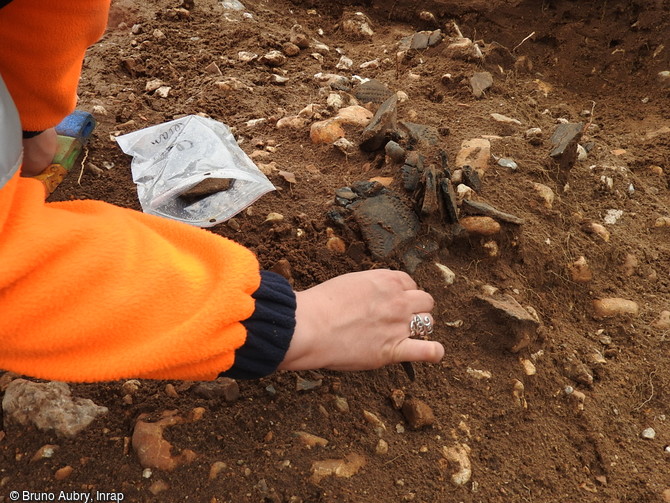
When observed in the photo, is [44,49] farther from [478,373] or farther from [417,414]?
[478,373]

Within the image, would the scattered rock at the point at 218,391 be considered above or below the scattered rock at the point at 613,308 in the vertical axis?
above

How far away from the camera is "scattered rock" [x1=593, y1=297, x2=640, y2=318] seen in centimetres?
203

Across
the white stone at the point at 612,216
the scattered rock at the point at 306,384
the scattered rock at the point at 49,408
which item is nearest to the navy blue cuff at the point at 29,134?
the scattered rock at the point at 49,408

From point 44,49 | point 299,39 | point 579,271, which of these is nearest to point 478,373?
point 579,271

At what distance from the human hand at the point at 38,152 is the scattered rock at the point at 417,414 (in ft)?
4.81

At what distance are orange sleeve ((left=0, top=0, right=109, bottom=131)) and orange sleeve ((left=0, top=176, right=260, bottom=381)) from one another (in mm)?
517

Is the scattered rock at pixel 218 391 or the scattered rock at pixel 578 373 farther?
the scattered rock at pixel 578 373

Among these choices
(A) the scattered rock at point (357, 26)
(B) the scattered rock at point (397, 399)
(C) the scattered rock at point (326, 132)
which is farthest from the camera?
(A) the scattered rock at point (357, 26)

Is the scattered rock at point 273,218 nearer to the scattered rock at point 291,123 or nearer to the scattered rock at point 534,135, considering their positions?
the scattered rock at point 291,123

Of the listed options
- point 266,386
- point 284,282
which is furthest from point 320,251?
point 284,282

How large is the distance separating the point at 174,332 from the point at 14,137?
1.57 ft

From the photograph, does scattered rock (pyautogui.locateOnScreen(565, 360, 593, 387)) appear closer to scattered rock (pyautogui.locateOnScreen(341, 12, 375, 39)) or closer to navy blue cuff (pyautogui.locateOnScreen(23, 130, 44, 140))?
navy blue cuff (pyautogui.locateOnScreen(23, 130, 44, 140))

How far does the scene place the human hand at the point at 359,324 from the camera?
1259mm

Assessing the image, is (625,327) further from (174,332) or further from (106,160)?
(106,160)
